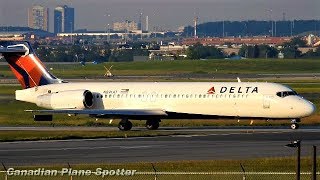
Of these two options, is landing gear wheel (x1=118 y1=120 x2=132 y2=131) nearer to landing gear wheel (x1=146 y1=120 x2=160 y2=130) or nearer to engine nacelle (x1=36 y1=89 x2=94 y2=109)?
landing gear wheel (x1=146 y1=120 x2=160 y2=130)

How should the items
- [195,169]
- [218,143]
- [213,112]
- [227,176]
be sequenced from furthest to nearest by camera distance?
[213,112], [218,143], [195,169], [227,176]

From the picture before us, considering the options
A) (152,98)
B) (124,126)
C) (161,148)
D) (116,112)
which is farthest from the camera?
(152,98)

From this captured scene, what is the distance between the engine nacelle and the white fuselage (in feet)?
1.00

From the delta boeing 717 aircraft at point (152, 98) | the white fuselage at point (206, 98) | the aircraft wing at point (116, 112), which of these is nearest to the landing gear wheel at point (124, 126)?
the delta boeing 717 aircraft at point (152, 98)

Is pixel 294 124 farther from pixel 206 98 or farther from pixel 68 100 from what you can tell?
pixel 68 100

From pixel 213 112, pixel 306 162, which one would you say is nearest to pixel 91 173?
pixel 306 162

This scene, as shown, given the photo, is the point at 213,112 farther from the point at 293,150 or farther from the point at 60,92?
the point at 293,150

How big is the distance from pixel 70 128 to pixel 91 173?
3179 cm

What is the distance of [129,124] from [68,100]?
582 cm

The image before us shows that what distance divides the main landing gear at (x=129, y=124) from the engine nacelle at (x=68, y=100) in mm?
4182

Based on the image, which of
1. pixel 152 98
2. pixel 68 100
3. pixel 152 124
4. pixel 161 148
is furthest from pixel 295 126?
pixel 68 100

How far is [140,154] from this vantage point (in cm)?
5656

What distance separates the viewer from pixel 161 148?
59.9 m

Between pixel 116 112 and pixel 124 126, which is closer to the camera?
pixel 124 126
